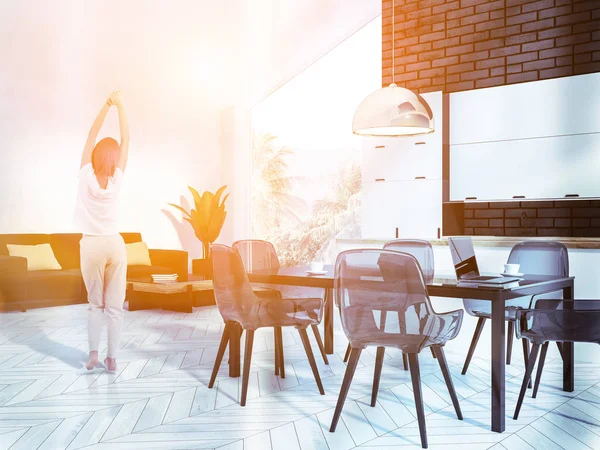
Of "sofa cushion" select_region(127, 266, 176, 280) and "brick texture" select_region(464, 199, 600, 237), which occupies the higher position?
"brick texture" select_region(464, 199, 600, 237)

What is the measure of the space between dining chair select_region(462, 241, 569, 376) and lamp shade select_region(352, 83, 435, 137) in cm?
85

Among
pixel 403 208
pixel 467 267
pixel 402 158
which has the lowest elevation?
pixel 467 267

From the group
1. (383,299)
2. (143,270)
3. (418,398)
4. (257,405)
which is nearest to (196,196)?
(143,270)

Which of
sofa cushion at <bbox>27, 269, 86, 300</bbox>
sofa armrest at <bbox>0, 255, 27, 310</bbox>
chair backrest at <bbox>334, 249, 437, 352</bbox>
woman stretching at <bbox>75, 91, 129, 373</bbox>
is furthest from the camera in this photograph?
sofa cushion at <bbox>27, 269, 86, 300</bbox>

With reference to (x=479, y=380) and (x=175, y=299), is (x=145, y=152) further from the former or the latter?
(x=479, y=380)

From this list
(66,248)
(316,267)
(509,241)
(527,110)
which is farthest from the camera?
(66,248)

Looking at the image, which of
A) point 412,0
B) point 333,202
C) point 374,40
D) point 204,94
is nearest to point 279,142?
point 333,202

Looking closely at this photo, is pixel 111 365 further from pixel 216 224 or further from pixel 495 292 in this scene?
pixel 216 224

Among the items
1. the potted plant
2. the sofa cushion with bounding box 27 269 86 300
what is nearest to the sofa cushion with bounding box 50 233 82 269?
the sofa cushion with bounding box 27 269 86 300

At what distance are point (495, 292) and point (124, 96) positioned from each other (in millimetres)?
4516

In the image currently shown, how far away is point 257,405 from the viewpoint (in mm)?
2482

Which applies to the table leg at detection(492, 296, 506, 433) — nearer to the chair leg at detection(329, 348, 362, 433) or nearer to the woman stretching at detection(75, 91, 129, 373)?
the chair leg at detection(329, 348, 362, 433)

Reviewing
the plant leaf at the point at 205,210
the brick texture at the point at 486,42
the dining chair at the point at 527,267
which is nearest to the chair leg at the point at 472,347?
the dining chair at the point at 527,267

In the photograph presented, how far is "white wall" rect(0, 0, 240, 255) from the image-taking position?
4895mm
